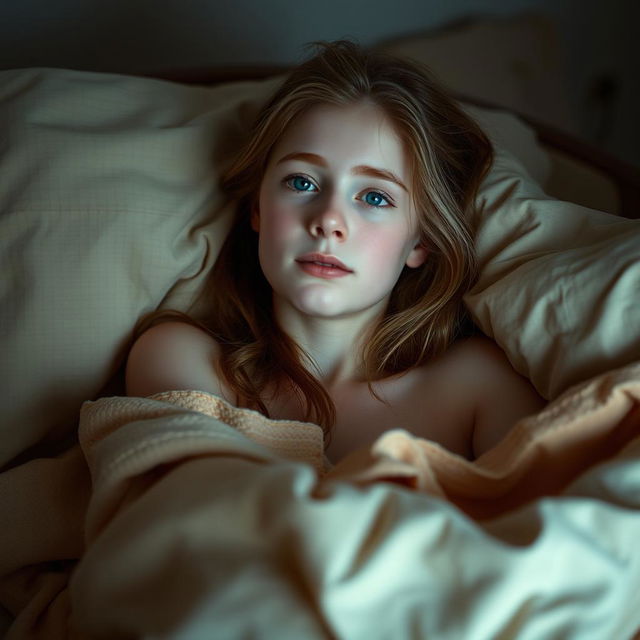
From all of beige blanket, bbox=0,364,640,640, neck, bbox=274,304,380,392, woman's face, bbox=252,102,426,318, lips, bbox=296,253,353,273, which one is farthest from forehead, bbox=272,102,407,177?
beige blanket, bbox=0,364,640,640

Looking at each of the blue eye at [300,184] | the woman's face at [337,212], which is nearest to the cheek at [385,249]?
the woman's face at [337,212]

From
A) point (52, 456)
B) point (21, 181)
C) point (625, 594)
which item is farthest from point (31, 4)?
point (625, 594)

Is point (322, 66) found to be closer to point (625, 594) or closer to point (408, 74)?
point (408, 74)

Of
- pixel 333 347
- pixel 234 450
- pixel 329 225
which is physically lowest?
pixel 333 347

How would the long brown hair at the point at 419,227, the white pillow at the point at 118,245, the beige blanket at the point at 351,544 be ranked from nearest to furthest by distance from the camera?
the beige blanket at the point at 351,544 → the white pillow at the point at 118,245 → the long brown hair at the point at 419,227

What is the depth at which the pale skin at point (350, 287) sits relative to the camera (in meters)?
0.99

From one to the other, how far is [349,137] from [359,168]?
1.9 inches

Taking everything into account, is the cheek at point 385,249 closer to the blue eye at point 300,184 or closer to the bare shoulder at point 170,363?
the blue eye at point 300,184

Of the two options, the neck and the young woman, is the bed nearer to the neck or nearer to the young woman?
the young woman

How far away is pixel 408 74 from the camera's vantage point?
3.70 feet

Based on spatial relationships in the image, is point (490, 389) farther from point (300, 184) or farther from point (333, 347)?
point (300, 184)

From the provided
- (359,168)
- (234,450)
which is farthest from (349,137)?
(234,450)

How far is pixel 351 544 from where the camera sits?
0.59m

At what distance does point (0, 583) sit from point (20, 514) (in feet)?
0.29
